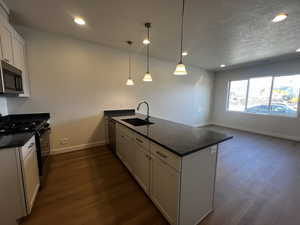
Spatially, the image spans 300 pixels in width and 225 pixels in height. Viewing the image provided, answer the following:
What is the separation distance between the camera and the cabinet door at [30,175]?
146cm

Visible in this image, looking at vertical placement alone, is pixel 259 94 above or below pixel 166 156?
above

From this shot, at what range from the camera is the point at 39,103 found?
9.60 feet

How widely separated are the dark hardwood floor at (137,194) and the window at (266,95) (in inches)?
96.8

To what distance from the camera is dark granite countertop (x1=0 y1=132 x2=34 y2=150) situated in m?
1.31

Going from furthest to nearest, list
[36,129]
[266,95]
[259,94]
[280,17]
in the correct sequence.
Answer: [259,94] → [266,95] → [280,17] → [36,129]

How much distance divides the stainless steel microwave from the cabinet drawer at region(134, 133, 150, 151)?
1.92m

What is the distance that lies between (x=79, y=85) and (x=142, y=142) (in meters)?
2.51

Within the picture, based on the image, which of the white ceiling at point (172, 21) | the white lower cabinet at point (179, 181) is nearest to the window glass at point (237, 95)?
the white ceiling at point (172, 21)

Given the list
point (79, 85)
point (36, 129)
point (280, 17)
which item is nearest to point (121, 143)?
point (36, 129)

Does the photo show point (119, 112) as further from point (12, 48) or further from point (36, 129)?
point (12, 48)

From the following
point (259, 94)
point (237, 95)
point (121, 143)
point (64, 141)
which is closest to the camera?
point (121, 143)

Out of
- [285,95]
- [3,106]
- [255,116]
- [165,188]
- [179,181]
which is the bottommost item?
[165,188]

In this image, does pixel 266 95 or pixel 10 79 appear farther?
pixel 266 95

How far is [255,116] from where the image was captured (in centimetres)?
530
